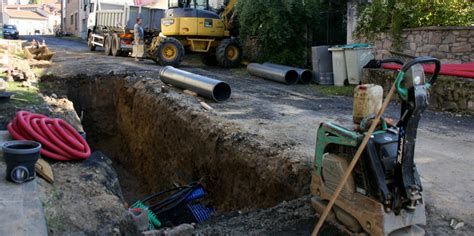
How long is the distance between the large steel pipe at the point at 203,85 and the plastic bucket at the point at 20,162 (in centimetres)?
561

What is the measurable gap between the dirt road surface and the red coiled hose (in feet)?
6.92

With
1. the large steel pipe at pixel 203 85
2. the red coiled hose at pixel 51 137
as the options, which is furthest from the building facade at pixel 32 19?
the red coiled hose at pixel 51 137

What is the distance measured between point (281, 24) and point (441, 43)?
17.6ft

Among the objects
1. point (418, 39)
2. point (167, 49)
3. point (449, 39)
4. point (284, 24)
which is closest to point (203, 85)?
point (418, 39)

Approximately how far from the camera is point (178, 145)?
9039 millimetres

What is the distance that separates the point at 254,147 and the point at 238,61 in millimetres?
11016

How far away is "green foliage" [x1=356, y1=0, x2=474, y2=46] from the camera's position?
11.4m

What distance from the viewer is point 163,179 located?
969 cm

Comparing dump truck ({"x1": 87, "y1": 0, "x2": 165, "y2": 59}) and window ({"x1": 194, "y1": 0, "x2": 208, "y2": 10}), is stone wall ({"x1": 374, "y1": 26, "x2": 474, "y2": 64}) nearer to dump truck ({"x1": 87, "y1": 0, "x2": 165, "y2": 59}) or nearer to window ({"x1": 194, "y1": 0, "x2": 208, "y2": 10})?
window ({"x1": 194, "y1": 0, "x2": 208, "y2": 10})

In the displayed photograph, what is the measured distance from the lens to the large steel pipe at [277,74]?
13.2 m

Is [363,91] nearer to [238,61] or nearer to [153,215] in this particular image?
[153,215]

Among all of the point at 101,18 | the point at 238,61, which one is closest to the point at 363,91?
the point at 238,61

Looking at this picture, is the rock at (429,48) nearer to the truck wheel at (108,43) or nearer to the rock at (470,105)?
the rock at (470,105)

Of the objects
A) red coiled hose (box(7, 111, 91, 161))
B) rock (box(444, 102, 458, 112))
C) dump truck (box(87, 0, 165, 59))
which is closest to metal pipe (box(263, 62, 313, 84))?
rock (box(444, 102, 458, 112))
